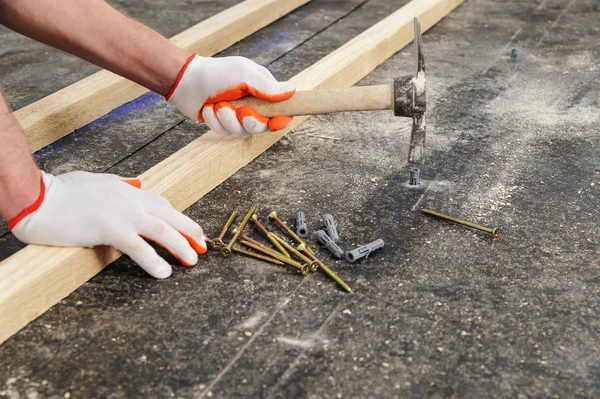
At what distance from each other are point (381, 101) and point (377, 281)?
677mm

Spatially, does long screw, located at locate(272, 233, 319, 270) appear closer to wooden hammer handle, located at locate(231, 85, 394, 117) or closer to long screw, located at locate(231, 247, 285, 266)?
long screw, located at locate(231, 247, 285, 266)

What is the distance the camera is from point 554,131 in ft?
10.0

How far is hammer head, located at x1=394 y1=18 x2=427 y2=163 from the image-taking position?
8.00 feet

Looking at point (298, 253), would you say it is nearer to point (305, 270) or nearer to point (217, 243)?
point (305, 270)

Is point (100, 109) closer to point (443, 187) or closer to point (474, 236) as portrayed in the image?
point (443, 187)

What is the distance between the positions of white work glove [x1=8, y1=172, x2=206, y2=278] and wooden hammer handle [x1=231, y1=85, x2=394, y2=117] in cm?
62

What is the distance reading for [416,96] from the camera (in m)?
2.45

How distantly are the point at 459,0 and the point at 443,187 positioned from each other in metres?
2.51

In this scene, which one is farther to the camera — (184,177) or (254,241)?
(184,177)

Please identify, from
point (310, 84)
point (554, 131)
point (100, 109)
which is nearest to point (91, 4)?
point (100, 109)

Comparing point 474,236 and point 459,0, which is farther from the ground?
point 474,236

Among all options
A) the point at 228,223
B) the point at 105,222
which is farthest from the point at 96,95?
the point at 105,222

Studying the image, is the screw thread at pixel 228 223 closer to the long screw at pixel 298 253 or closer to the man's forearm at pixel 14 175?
the long screw at pixel 298 253

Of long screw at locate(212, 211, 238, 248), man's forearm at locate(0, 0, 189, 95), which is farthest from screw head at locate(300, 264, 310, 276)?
man's forearm at locate(0, 0, 189, 95)
